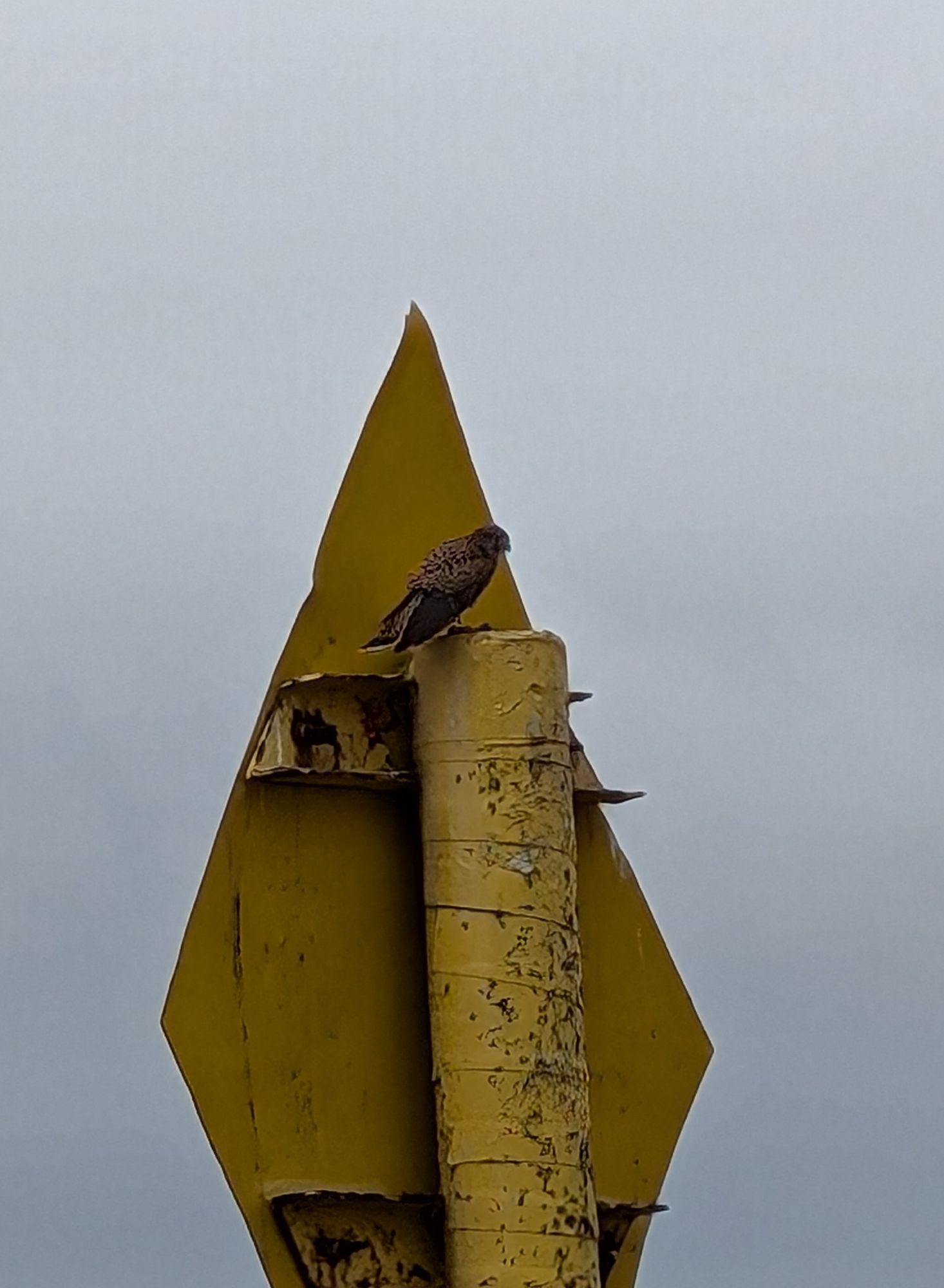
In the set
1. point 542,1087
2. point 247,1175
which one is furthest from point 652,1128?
point 247,1175

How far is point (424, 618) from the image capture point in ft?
19.5

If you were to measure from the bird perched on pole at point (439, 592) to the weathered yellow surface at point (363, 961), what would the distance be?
101mm

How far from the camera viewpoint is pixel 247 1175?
560 cm

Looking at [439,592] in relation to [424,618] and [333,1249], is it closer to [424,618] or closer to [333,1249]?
[424,618]

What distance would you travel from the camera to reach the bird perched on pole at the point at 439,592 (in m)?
5.95

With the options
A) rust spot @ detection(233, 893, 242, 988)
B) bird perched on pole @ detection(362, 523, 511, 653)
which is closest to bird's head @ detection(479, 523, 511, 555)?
bird perched on pole @ detection(362, 523, 511, 653)

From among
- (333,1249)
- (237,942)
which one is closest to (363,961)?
(237,942)

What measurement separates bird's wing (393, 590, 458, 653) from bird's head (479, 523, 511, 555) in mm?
205

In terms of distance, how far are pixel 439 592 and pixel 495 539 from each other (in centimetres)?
26

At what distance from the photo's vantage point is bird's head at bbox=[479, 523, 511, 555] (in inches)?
241

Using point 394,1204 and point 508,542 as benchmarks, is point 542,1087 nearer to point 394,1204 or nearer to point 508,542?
point 394,1204

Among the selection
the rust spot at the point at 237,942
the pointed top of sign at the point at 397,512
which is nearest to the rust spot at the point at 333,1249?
the rust spot at the point at 237,942

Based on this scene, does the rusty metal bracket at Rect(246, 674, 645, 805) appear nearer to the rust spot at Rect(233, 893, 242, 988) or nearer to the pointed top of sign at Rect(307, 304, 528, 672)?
the pointed top of sign at Rect(307, 304, 528, 672)

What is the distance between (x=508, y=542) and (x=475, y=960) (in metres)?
1.03
